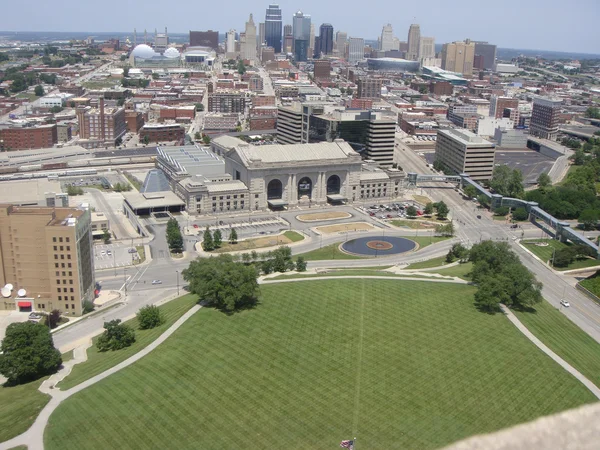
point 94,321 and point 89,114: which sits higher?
point 89,114

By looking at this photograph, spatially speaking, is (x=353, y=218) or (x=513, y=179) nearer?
(x=353, y=218)

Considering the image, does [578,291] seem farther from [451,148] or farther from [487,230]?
[451,148]

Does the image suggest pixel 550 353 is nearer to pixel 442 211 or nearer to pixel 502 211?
pixel 442 211

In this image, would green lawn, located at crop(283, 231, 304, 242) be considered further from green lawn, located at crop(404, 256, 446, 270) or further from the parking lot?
the parking lot

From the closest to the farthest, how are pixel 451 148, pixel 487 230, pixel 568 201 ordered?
pixel 487 230
pixel 568 201
pixel 451 148

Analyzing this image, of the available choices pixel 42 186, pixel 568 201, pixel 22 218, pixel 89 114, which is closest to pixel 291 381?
pixel 22 218

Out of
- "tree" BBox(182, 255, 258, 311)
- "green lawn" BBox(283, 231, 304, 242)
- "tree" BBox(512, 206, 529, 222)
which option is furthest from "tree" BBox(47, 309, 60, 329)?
"tree" BBox(512, 206, 529, 222)

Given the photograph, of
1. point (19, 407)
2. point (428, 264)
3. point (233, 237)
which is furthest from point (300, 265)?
point (19, 407)
